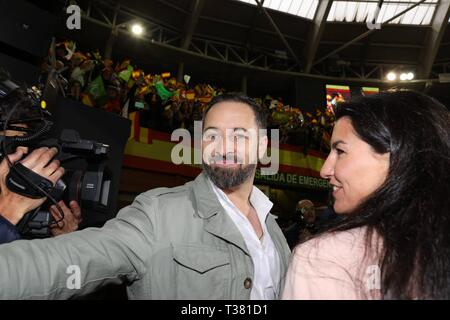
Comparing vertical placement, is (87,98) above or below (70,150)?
above

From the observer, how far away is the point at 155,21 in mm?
9281

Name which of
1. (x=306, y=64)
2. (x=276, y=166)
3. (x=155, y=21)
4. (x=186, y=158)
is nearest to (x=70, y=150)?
(x=186, y=158)

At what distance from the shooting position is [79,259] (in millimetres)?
839

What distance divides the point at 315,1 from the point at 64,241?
10.6 meters

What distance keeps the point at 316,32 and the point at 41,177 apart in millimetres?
10061

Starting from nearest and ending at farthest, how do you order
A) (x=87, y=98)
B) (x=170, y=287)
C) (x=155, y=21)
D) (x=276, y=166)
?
1. (x=170, y=287)
2. (x=87, y=98)
3. (x=276, y=166)
4. (x=155, y=21)

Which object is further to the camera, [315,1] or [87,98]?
[315,1]

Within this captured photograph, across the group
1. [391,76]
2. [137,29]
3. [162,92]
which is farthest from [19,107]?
[391,76]

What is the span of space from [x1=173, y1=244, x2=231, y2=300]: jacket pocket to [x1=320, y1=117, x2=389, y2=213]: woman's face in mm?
415

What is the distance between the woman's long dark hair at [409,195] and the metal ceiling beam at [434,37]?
36.8 ft

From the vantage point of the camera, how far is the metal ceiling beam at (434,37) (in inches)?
382

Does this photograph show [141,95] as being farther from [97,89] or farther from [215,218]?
[215,218]

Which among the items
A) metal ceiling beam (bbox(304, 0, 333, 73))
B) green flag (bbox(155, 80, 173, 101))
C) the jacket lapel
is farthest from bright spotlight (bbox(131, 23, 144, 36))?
the jacket lapel
